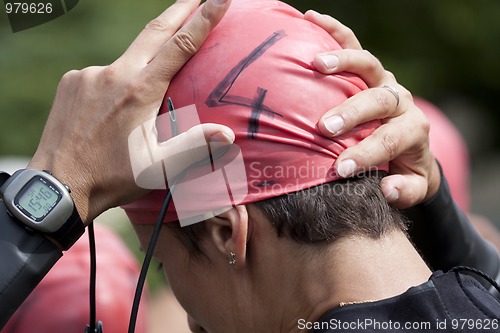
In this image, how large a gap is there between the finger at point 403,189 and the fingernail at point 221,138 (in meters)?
0.51

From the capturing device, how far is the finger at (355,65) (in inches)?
88.0

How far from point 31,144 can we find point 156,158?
574 cm

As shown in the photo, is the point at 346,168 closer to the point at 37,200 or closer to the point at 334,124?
the point at 334,124

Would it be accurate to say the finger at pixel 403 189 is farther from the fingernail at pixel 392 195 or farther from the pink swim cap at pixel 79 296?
the pink swim cap at pixel 79 296

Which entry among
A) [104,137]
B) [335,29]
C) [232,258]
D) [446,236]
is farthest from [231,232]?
[446,236]

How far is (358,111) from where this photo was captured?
2.21m

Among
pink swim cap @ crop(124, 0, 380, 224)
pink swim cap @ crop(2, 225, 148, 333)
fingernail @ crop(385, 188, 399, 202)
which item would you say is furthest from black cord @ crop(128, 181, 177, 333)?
pink swim cap @ crop(2, 225, 148, 333)

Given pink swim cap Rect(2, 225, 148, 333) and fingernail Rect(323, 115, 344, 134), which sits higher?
fingernail Rect(323, 115, 344, 134)

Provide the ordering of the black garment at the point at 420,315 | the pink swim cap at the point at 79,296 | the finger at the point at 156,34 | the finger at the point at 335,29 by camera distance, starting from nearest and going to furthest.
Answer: the black garment at the point at 420,315, the finger at the point at 156,34, the finger at the point at 335,29, the pink swim cap at the point at 79,296

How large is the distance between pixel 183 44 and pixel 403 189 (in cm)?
82

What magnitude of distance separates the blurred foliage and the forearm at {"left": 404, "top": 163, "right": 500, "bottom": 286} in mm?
5315

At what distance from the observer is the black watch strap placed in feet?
7.35

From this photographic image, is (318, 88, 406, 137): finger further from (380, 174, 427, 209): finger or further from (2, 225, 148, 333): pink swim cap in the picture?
(2, 225, 148, 333): pink swim cap

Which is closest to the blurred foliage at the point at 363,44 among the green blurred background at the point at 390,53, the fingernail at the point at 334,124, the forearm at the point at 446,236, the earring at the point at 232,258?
the green blurred background at the point at 390,53
